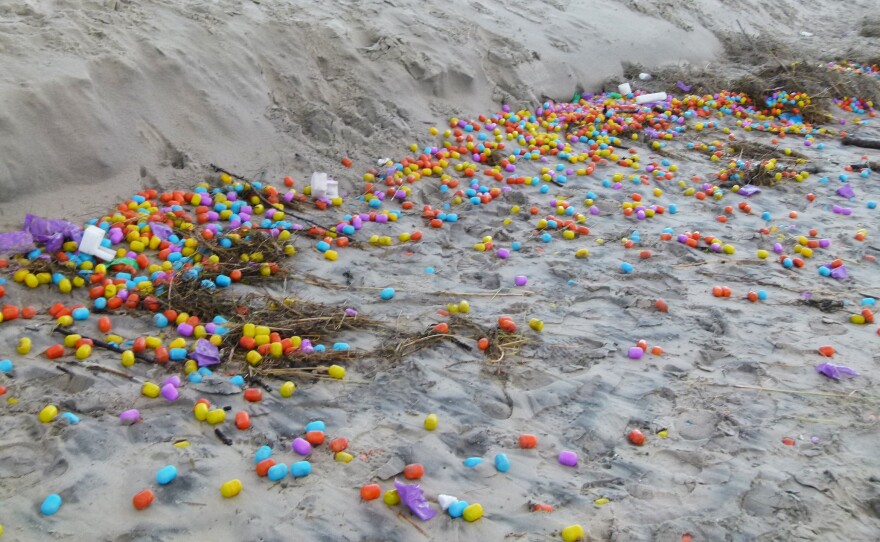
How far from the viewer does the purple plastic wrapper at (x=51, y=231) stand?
3.72m

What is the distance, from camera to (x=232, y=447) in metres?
2.64

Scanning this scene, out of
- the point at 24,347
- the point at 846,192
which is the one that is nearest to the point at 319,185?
the point at 24,347

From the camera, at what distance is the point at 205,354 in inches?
124

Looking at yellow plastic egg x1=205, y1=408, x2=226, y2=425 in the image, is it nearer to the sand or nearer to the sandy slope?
the sand

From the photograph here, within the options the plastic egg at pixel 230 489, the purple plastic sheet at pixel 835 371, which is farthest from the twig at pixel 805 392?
the plastic egg at pixel 230 489

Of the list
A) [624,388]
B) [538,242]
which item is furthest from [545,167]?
[624,388]

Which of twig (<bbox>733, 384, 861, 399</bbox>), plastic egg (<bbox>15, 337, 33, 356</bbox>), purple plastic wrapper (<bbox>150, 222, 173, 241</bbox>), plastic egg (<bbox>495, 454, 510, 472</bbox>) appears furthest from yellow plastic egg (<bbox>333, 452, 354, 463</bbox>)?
purple plastic wrapper (<bbox>150, 222, 173, 241</bbox>)

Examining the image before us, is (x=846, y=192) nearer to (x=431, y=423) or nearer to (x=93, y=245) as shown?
(x=431, y=423)

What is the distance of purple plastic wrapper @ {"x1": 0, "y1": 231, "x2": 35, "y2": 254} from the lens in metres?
3.63

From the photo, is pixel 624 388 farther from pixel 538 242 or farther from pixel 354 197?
pixel 354 197

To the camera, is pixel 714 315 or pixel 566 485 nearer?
pixel 566 485

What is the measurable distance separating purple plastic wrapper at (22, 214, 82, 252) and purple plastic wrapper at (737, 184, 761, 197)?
4.86m

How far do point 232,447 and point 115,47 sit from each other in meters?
3.44

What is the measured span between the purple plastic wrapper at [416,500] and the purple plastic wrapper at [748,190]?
14.0 feet
